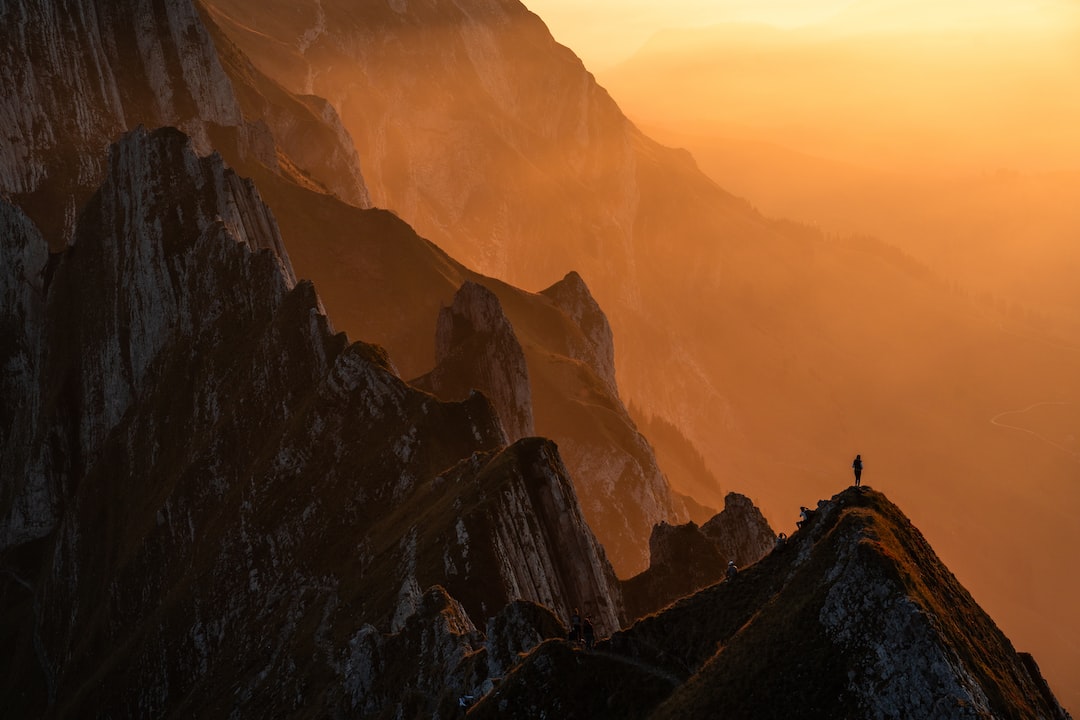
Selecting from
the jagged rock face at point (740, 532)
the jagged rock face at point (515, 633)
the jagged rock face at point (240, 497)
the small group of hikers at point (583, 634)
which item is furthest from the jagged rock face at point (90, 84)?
the small group of hikers at point (583, 634)

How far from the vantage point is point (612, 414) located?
640ft

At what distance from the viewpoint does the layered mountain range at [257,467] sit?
6050cm

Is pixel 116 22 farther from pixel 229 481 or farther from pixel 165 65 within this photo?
pixel 229 481

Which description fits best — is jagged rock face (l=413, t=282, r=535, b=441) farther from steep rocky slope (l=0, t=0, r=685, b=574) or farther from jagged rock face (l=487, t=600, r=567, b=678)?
jagged rock face (l=487, t=600, r=567, b=678)

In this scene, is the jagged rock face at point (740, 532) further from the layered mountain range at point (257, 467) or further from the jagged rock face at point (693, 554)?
the layered mountain range at point (257, 467)

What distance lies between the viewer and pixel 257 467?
9481cm

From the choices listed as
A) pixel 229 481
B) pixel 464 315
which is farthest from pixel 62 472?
pixel 464 315

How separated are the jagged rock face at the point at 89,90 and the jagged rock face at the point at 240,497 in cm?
1838

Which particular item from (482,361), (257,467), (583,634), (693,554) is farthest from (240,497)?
(583,634)

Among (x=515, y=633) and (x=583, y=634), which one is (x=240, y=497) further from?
(x=583, y=634)

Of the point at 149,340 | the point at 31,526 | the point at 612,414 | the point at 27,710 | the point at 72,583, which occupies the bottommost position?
the point at 27,710

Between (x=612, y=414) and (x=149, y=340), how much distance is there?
3625 inches

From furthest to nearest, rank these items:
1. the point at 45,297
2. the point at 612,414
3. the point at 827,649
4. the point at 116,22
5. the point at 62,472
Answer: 1. the point at 612,414
2. the point at 116,22
3. the point at 45,297
4. the point at 62,472
5. the point at 827,649

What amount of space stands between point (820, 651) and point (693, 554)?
62560mm
